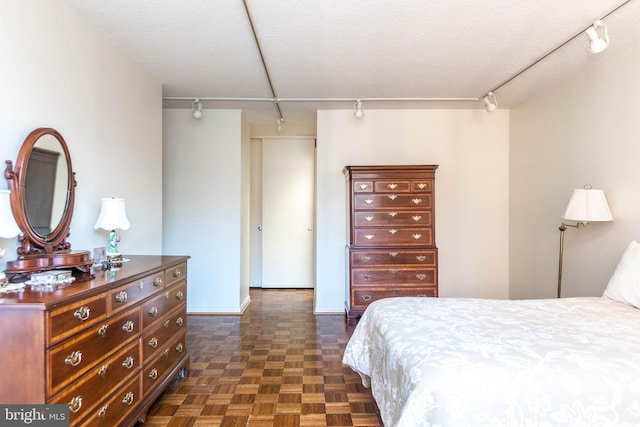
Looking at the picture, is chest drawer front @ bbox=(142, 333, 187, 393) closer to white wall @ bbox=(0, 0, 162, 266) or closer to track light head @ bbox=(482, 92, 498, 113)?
white wall @ bbox=(0, 0, 162, 266)

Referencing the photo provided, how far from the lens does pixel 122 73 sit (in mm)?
2707

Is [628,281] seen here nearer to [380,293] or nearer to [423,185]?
[423,185]

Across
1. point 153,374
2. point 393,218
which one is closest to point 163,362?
point 153,374

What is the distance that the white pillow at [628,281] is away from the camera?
205 centimetres

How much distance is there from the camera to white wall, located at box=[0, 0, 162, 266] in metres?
1.70

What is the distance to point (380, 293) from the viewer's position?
3.68m

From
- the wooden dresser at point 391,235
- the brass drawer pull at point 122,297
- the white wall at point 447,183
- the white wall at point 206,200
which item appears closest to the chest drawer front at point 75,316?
the brass drawer pull at point 122,297

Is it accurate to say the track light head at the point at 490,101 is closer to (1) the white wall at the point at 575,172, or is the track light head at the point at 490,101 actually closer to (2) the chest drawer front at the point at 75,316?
(1) the white wall at the point at 575,172

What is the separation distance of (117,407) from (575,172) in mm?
3803

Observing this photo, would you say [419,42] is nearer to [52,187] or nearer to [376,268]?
[376,268]

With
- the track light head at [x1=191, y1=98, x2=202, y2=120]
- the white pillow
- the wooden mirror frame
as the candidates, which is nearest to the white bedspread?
the white pillow

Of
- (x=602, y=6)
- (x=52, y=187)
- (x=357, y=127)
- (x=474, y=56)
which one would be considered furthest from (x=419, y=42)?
(x=52, y=187)

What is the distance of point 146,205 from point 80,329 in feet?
6.24

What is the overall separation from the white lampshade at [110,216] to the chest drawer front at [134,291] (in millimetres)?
456
